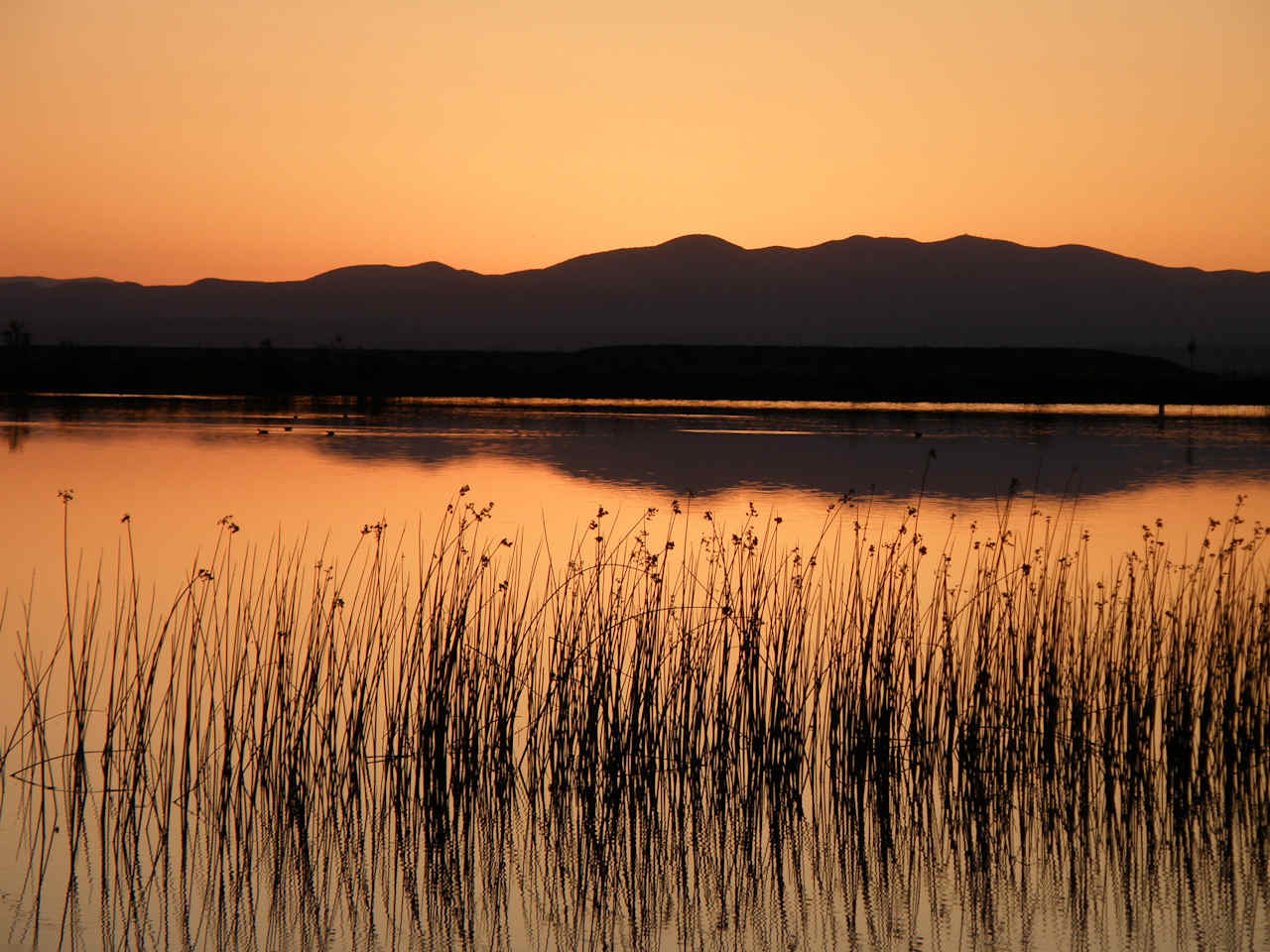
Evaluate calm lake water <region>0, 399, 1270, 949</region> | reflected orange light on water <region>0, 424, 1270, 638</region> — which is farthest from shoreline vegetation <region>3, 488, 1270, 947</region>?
reflected orange light on water <region>0, 424, 1270, 638</region>

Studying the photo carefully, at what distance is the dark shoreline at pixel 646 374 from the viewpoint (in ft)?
261

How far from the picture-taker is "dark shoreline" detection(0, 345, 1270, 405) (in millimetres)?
79500

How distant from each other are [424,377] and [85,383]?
2667 centimetres

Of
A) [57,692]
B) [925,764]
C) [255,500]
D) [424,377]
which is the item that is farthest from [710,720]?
[424,377]

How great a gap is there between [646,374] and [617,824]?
108 metres

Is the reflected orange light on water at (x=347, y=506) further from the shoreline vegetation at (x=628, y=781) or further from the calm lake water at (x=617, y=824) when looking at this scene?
the shoreline vegetation at (x=628, y=781)

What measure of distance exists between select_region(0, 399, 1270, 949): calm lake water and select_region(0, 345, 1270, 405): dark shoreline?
36640mm

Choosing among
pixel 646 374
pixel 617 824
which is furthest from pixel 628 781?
pixel 646 374

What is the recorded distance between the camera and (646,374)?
114125 millimetres

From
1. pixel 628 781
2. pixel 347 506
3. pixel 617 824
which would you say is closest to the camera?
pixel 617 824

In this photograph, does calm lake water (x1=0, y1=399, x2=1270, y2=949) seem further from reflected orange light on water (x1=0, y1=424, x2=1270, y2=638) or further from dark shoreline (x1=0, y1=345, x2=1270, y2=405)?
dark shoreline (x1=0, y1=345, x2=1270, y2=405)

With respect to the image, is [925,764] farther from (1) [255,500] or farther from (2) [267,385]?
(2) [267,385]

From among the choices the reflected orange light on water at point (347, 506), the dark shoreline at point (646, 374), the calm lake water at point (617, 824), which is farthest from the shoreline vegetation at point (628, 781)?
the dark shoreline at point (646, 374)

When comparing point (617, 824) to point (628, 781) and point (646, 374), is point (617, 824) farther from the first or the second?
point (646, 374)
